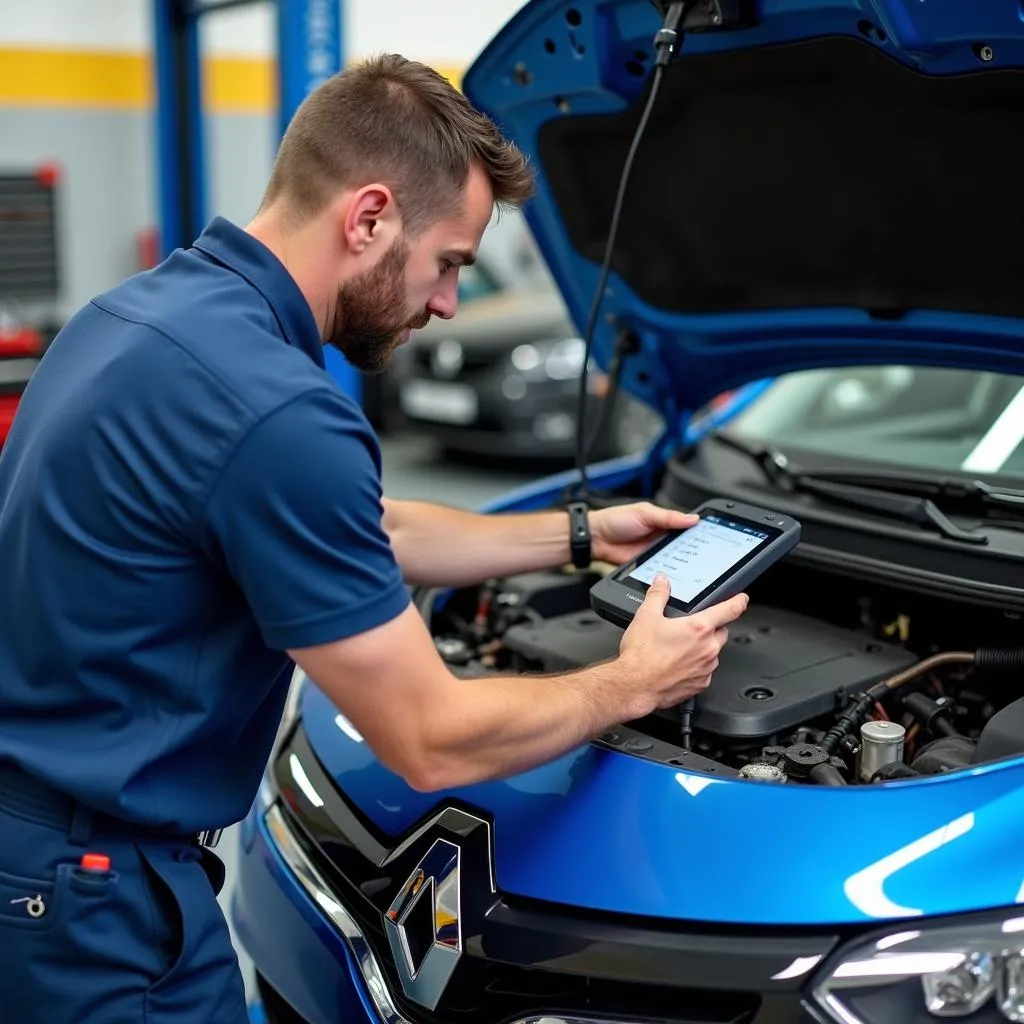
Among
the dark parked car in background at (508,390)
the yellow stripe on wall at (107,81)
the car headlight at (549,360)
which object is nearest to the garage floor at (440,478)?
the dark parked car in background at (508,390)

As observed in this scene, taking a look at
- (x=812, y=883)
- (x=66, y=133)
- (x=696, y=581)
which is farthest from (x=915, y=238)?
(x=66, y=133)

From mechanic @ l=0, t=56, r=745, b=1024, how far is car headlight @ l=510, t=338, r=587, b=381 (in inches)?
195

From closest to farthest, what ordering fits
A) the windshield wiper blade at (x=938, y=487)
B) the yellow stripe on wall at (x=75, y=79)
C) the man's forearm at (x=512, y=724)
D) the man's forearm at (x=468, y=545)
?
the man's forearm at (x=512, y=724), the windshield wiper blade at (x=938, y=487), the man's forearm at (x=468, y=545), the yellow stripe on wall at (x=75, y=79)

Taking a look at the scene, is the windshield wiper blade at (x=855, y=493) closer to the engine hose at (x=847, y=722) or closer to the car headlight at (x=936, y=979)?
the engine hose at (x=847, y=722)

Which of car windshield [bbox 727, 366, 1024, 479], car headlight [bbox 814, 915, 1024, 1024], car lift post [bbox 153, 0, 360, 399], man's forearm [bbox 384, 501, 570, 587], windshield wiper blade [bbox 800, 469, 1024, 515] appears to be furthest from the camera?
car lift post [bbox 153, 0, 360, 399]

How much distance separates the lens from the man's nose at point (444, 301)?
1691mm

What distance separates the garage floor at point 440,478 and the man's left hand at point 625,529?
397 centimetres

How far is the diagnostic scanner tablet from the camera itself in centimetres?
179

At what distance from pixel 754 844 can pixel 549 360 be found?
536cm

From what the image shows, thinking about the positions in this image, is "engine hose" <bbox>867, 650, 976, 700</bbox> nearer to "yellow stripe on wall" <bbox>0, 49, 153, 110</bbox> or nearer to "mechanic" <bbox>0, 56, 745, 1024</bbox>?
"mechanic" <bbox>0, 56, 745, 1024</bbox>

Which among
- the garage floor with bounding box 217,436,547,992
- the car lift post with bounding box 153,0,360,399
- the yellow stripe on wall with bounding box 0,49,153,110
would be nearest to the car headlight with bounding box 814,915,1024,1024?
the car lift post with bounding box 153,0,360,399

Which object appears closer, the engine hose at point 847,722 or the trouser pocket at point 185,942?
the trouser pocket at point 185,942

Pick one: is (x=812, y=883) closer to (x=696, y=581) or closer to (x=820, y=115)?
(x=696, y=581)

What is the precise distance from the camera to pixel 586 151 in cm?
246
